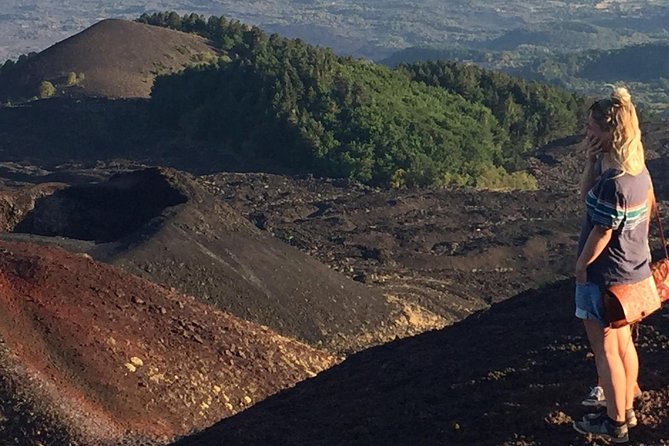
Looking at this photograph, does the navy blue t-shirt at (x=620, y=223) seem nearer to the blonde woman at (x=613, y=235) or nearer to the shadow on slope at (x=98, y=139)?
the blonde woman at (x=613, y=235)

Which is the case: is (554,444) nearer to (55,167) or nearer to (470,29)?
(55,167)

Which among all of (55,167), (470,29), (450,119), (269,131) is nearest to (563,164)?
(450,119)

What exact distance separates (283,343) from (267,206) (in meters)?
21.0

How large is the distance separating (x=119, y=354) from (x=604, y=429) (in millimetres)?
10091

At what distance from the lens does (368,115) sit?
5059cm

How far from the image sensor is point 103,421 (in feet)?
49.7

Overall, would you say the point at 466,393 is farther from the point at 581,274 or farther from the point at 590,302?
the point at 581,274

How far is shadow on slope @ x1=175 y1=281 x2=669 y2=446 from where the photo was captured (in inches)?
357

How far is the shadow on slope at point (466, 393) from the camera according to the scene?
9.07 metres

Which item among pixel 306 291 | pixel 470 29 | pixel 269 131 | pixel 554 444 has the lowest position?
pixel 470 29

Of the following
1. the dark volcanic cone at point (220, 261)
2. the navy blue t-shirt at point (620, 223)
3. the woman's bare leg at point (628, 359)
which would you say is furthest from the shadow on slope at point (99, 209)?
the navy blue t-shirt at point (620, 223)

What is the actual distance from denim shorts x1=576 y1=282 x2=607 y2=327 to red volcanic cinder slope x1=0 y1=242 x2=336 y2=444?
27.7 feet

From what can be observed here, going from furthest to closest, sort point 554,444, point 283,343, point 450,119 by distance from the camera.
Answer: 1. point 450,119
2. point 283,343
3. point 554,444

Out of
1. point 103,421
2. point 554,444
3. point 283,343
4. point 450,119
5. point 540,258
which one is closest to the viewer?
point 554,444
